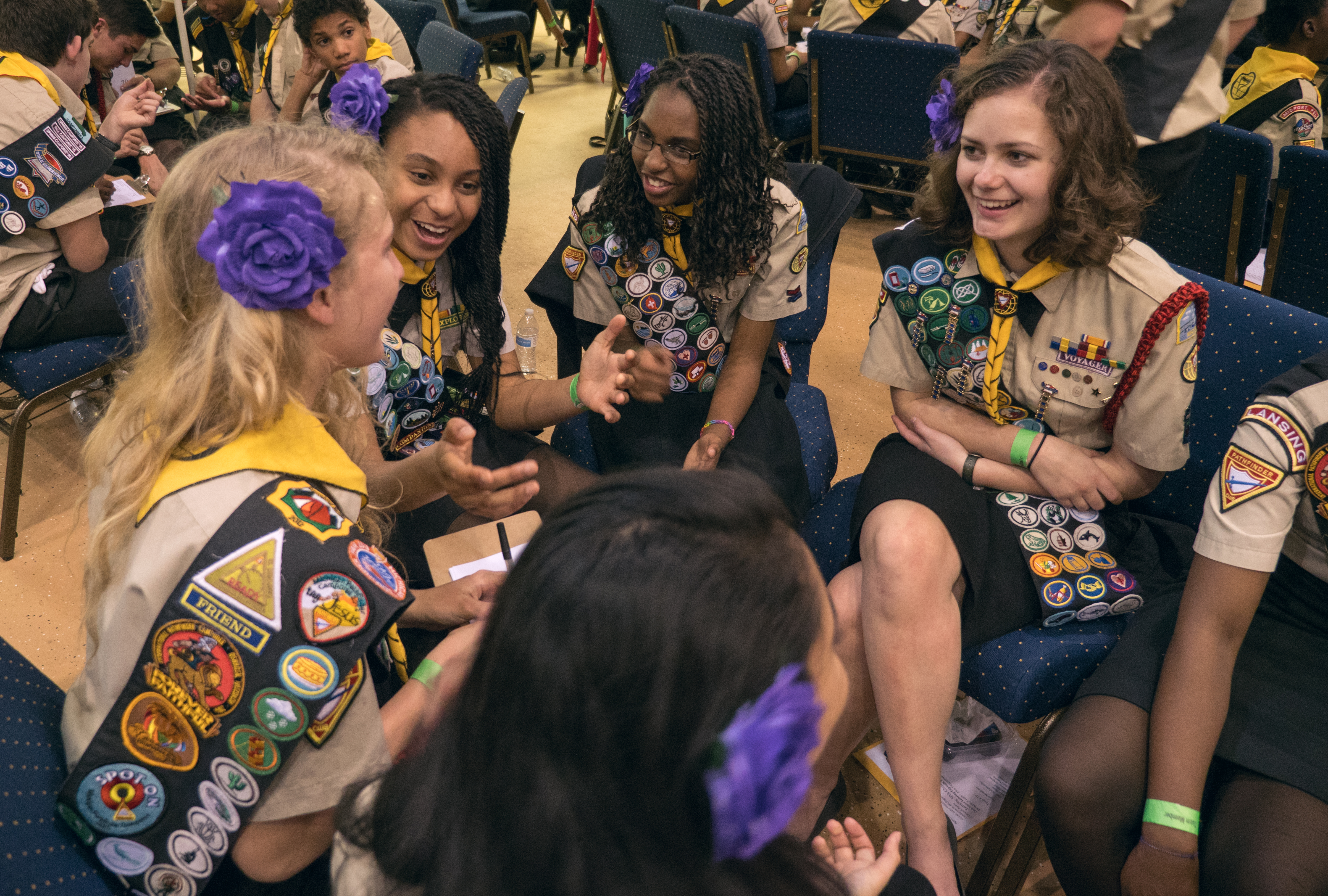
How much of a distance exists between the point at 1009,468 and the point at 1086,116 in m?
0.65

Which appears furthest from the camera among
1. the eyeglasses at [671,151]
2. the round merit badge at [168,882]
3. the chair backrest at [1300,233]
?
the chair backrest at [1300,233]

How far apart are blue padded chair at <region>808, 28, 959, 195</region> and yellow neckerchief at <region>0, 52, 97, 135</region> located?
2638 mm

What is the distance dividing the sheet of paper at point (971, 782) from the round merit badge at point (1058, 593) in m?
0.38

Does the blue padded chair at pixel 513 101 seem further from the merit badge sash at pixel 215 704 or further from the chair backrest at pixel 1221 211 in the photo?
the merit badge sash at pixel 215 704

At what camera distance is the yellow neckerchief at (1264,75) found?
9.87 ft

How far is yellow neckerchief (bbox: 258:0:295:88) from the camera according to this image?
377 centimetres

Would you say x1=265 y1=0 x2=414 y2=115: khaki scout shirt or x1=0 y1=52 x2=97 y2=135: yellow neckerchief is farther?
x1=265 y1=0 x2=414 y2=115: khaki scout shirt

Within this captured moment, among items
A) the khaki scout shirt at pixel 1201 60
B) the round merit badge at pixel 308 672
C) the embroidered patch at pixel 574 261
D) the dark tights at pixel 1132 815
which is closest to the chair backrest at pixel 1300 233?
the khaki scout shirt at pixel 1201 60

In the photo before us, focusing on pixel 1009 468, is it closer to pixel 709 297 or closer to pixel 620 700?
pixel 709 297

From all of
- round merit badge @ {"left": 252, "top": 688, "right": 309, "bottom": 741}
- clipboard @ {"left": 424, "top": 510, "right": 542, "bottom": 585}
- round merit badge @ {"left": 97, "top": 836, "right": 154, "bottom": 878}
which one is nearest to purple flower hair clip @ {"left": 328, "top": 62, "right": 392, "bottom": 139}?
clipboard @ {"left": 424, "top": 510, "right": 542, "bottom": 585}

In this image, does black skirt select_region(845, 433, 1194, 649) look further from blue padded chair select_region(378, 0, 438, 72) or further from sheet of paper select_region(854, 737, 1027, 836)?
blue padded chair select_region(378, 0, 438, 72)

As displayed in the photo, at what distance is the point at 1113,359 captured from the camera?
5.38ft

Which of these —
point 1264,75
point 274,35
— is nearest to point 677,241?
point 1264,75

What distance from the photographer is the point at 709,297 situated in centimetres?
208
